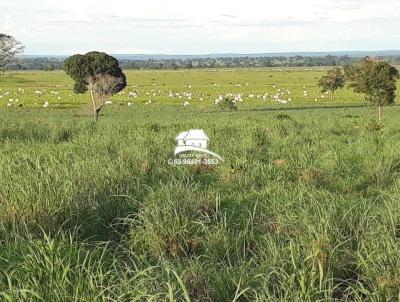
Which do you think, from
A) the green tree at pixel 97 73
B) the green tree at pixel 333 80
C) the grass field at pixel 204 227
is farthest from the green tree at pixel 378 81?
the green tree at pixel 333 80

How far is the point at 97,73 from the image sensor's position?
108 ft

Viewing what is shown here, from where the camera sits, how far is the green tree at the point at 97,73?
32.0 meters

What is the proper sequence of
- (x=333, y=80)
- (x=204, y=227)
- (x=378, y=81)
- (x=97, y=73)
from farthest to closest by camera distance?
(x=333, y=80) < (x=97, y=73) < (x=378, y=81) < (x=204, y=227)

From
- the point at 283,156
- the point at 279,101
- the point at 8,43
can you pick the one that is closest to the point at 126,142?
the point at 283,156

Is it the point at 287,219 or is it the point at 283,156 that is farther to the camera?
the point at 283,156

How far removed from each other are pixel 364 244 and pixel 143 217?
1.91 metres

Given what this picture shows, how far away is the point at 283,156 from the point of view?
8.70 meters

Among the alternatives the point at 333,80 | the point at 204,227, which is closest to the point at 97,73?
the point at 333,80

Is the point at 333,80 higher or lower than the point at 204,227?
lower

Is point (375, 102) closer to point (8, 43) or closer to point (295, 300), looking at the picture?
point (8, 43)

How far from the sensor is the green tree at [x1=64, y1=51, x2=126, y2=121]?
3200 centimetres

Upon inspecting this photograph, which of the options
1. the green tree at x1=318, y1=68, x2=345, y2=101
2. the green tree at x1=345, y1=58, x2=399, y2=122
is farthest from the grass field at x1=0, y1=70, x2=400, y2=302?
the green tree at x1=318, y1=68, x2=345, y2=101

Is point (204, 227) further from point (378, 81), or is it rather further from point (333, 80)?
point (333, 80)

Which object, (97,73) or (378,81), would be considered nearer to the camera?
(378,81)
